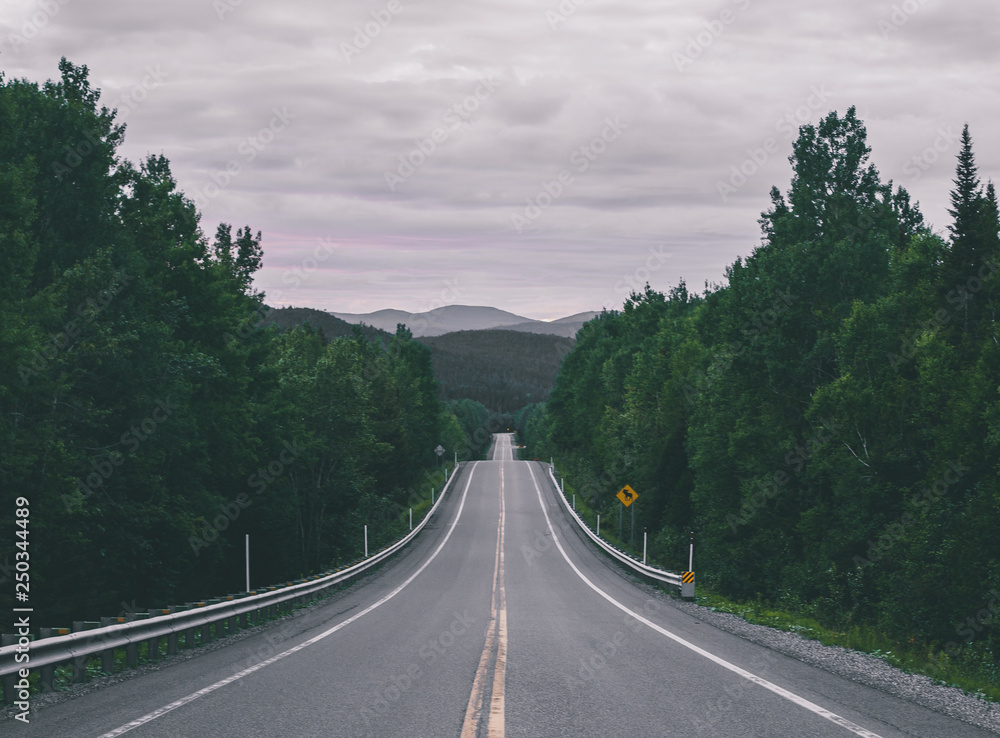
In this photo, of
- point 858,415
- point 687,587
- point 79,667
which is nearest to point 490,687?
point 79,667

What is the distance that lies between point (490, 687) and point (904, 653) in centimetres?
744

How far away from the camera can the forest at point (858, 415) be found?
2417cm

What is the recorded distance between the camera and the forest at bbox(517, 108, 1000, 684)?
24172 mm

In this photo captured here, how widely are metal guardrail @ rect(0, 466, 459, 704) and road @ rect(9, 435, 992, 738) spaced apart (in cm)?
57

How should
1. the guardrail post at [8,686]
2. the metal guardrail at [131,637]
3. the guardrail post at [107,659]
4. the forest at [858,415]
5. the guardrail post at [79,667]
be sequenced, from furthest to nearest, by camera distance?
the forest at [858,415]
the guardrail post at [107,659]
the guardrail post at [79,667]
the metal guardrail at [131,637]
the guardrail post at [8,686]

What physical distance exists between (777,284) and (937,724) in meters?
26.9

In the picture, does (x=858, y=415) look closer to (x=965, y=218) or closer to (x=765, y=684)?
(x=965, y=218)

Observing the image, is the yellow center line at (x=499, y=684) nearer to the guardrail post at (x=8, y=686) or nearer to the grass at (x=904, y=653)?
the guardrail post at (x=8, y=686)

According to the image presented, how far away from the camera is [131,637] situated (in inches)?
409

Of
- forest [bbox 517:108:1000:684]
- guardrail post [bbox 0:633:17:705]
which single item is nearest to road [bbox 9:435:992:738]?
guardrail post [bbox 0:633:17:705]

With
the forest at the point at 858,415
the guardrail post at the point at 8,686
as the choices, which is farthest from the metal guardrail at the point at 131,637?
the forest at the point at 858,415

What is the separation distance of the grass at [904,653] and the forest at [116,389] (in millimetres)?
16470

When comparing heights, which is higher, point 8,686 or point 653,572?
point 8,686

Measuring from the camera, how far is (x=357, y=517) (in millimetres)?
49062
